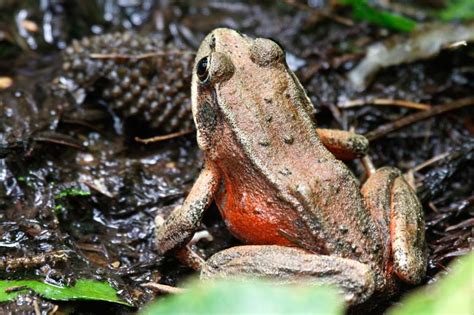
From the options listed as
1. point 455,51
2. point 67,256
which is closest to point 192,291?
point 67,256

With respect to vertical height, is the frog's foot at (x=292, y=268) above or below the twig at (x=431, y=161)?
below

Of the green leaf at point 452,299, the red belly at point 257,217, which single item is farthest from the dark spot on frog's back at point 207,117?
the green leaf at point 452,299

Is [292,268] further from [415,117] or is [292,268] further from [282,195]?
[415,117]

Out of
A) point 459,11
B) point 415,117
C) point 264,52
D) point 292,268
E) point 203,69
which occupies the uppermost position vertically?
point 459,11

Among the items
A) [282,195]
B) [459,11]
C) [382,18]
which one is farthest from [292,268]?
[459,11]

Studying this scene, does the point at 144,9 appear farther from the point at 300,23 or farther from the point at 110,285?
the point at 110,285

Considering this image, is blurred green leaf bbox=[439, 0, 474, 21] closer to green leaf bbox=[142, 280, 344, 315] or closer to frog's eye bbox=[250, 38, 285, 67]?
frog's eye bbox=[250, 38, 285, 67]

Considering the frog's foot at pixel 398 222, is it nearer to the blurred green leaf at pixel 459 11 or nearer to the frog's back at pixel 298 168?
the frog's back at pixel 298 168
